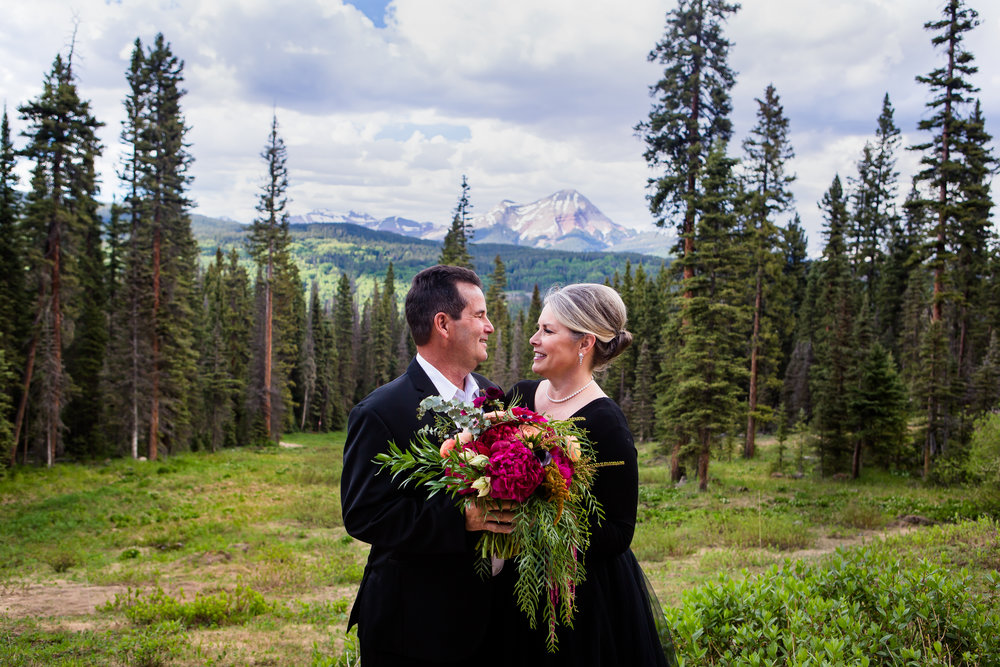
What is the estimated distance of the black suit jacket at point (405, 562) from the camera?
2652 millimetres

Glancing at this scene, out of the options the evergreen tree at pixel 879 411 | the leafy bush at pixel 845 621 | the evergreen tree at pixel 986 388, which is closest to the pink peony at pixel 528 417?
the leafy bush at pixel 845 621

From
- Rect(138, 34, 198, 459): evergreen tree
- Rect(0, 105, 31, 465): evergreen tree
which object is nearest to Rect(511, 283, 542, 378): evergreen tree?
Rect(138, 34, 198, 459): evergreen tree

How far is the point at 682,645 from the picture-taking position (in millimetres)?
4781

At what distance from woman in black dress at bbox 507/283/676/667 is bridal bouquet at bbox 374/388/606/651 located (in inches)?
9.3

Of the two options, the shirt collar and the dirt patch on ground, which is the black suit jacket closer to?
the shirt collar

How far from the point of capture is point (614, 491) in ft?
9.75

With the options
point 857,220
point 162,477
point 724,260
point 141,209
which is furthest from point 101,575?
point 857,220

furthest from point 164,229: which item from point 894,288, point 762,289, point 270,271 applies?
point 894,288

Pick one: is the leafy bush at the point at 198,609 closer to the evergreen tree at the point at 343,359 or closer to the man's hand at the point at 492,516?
the man's hand at the point at 492,516

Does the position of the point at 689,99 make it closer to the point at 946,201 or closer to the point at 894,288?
the point at 946,201

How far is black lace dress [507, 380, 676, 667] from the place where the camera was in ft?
9.76

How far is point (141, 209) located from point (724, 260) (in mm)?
26405

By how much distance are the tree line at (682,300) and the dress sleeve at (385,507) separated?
19234 mm

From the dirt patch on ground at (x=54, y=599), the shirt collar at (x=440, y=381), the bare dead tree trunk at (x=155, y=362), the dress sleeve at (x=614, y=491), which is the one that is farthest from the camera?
the bare dead tree trunk at (x=155, y=362)
